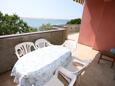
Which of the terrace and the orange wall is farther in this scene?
the orange wall

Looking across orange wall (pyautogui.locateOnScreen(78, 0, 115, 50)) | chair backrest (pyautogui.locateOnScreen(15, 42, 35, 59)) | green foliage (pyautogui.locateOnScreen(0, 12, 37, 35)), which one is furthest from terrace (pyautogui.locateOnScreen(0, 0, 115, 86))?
green foliage (pyautogui.locateOnScreen(0, 12, 37, 35))

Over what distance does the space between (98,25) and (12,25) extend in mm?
3767

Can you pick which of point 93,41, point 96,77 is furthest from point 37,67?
point 93,41

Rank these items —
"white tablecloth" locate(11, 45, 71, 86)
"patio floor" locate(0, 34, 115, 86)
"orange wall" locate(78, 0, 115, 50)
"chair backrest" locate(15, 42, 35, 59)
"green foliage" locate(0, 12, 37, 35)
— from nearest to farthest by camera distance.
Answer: "white tablecloth" locate(11, 45, 71, 86), "patio floor" locate(0, 34, 115, 86), "chair backrest" locate(15, 42, 35, 59), "green foliage" locate(0, 12, 37, 35), "orange wall" locate(78, 0, 115, 50)

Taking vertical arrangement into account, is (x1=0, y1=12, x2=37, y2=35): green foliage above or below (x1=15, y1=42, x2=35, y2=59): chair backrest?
above

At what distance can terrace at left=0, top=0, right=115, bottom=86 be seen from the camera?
2674mm

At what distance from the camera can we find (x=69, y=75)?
5.32ft

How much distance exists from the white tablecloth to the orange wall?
2988 millimetres

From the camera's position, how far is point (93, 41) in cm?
521

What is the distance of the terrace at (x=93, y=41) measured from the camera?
2.67m

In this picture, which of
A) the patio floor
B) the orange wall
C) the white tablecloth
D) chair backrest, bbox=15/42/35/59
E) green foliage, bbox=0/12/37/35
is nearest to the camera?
the white tablecloth

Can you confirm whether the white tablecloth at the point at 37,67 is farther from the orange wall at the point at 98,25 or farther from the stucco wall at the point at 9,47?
the orange wall at the point at 98,25

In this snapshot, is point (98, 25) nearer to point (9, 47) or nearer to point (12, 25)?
point (12, 25)

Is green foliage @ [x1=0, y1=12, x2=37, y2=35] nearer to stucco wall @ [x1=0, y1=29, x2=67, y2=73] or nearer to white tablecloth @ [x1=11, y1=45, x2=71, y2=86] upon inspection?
stucco wall @ [x1=0, y1=29, x2=67, y2=73]
